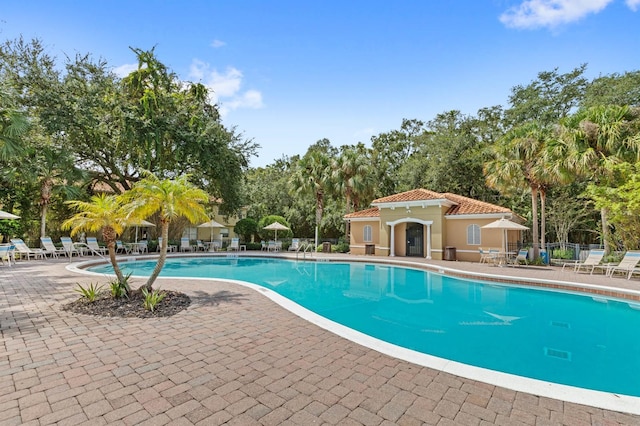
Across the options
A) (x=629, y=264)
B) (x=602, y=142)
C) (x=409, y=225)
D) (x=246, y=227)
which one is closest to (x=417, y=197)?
(x=409, y=225)

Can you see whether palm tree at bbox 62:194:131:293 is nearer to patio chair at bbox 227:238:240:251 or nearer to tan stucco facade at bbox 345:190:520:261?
tan stucco facade at bbox 345:190:520:261

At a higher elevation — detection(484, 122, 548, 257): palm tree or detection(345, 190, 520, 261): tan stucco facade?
detection(484, 122, 548, 257): palm tree

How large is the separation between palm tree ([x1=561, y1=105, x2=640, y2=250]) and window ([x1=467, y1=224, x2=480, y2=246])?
5.56m

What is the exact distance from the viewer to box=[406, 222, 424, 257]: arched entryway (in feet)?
70.5

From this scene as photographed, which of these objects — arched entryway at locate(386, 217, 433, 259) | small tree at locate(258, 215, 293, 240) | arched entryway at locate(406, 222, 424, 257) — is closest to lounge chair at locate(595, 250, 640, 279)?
arched entryway at locate(386, 217, 433, 259)

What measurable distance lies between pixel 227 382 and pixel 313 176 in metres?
21.2

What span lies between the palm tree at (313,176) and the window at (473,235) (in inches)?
389

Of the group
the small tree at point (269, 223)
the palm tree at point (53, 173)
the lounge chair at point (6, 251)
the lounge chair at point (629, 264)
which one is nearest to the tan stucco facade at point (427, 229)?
the lounge chair at point (629, 264)

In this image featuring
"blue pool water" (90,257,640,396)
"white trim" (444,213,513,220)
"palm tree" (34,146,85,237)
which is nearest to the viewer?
"blue pool water" (90,257,640,396)

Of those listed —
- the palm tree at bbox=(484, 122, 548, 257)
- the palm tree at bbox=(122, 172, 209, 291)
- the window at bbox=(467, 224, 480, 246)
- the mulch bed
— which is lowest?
the mulch bed

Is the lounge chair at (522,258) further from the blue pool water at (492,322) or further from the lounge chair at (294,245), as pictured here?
the lounge chair at (294,245)

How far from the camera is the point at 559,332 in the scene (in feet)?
21.5

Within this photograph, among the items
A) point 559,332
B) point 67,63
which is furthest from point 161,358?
point 67,63

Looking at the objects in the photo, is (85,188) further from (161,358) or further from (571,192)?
(571,192)
